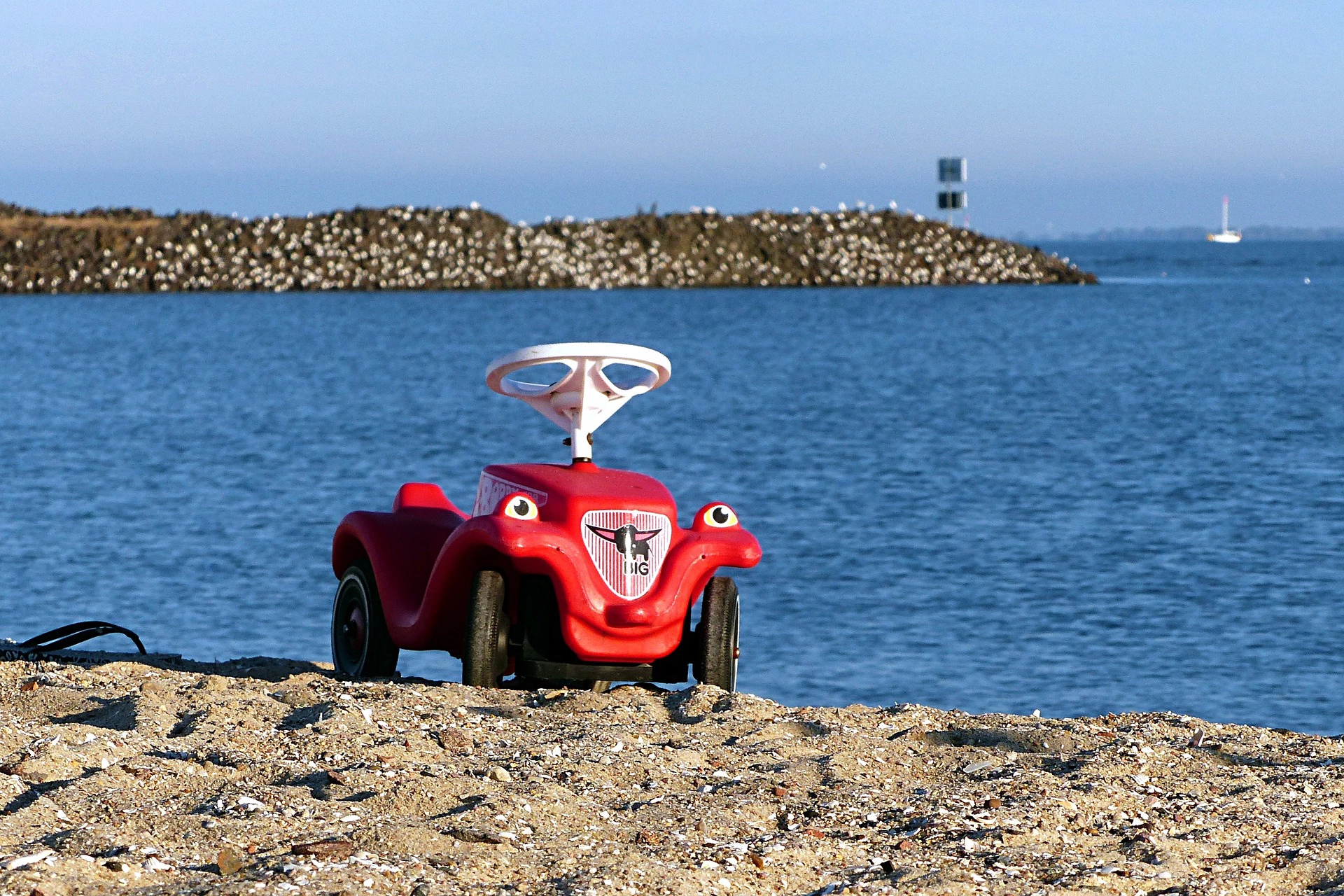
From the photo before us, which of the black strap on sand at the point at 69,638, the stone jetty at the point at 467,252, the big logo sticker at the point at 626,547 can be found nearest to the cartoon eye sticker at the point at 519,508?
the big logo sticker at the point at 626,547

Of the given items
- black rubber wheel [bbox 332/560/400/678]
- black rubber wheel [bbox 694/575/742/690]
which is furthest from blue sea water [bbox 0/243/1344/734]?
black rubber wheel [bbox 694/575/742/690]

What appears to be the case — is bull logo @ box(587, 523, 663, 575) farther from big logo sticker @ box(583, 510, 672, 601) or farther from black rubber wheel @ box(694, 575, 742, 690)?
black rubber wheel @ box(694, 575, 742, 690)

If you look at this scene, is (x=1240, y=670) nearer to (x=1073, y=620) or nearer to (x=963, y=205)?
(x=1073, y=620)

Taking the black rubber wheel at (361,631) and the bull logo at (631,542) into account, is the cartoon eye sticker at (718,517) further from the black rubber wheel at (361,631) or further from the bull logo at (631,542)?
the black rubber wheel at (361,631)

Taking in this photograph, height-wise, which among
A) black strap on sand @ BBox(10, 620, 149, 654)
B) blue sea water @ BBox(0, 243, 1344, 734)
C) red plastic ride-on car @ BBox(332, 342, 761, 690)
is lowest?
blue sea water @ BBox(0, 243, 1344, 734)

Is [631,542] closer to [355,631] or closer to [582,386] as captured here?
[582,386]

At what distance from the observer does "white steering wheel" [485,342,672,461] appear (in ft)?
30.2

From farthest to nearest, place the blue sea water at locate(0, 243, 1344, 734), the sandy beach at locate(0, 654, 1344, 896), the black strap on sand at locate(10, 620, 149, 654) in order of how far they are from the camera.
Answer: the blue sea water at locate(0, 243, 1344, 734), the black strap on sand at locate(10, 620, 149, 654), the sandy beach at locate(0, 654, 1344, 896)

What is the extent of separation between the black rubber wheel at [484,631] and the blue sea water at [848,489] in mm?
4211

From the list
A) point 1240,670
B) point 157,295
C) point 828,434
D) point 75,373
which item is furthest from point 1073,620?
point 157,295

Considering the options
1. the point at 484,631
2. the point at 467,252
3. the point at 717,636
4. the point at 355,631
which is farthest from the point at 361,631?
the point at 467,252

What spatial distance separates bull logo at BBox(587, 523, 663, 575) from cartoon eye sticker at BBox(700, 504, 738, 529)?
0.36 metres

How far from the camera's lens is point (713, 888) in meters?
5.49

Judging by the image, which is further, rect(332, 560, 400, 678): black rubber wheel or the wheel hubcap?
the wheel hubcap
